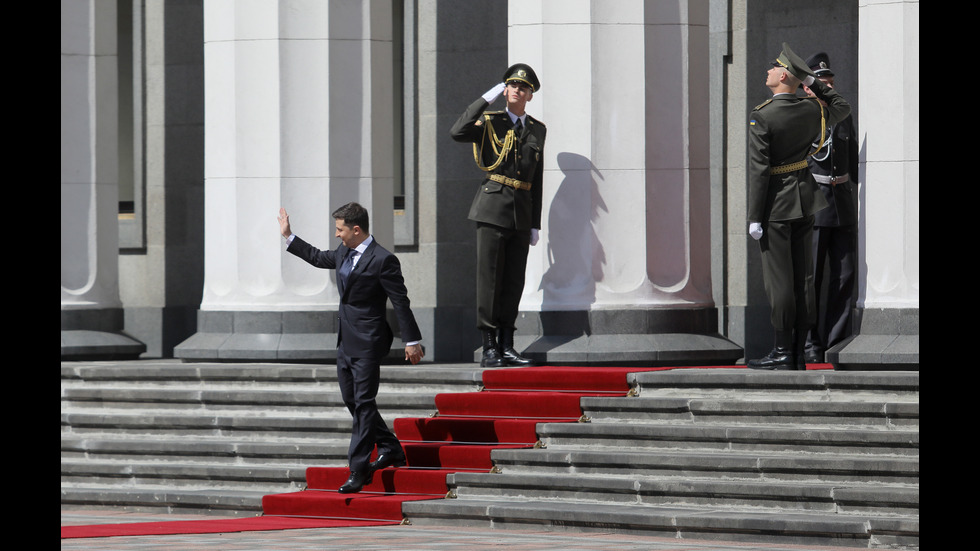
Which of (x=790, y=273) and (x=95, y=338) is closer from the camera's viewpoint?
(x=790, y=273)

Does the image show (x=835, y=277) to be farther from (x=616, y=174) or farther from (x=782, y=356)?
(x=616, y=174)

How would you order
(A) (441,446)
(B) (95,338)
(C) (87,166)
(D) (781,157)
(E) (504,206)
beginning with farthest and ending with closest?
(C) (87,166), (B) (95,338), (E) (504,206), (D) (781,157), (A) (441,446)

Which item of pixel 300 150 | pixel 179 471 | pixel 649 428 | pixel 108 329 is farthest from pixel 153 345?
pixel 649 428

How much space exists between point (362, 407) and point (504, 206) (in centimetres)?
258

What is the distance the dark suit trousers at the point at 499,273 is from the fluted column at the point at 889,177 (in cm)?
261

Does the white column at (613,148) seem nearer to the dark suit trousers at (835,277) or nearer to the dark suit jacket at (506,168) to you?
the dark suit jacket at (506,168)

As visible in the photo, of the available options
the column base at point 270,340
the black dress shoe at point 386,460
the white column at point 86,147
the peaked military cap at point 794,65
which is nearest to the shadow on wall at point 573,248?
the column base at point 270,340

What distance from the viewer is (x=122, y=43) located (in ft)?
59.4

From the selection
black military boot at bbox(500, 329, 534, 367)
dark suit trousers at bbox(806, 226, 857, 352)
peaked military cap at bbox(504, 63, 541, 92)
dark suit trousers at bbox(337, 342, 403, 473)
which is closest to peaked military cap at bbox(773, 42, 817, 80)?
dark suit trousers at bbox(806, 226, 857, 352)

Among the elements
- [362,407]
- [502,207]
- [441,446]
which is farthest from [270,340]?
[362,407]

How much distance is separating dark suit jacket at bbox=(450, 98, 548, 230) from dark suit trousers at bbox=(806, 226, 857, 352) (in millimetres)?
2395

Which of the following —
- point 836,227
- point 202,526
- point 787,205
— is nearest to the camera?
point 202,526

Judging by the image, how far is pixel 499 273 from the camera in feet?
39.1

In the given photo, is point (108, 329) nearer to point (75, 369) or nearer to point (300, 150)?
point (75, 369)
